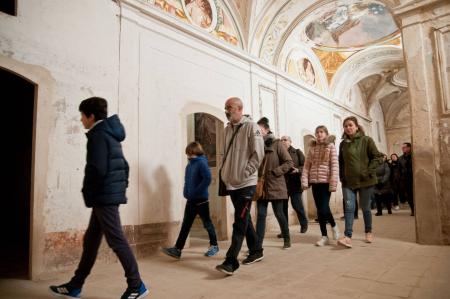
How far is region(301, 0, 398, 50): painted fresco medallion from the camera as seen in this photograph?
32.4 feet

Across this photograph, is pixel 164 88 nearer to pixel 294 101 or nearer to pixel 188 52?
pixel 188 52

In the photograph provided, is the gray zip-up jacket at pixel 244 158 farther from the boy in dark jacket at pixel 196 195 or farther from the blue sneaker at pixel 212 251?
the blue sneaker at pixel 212 251

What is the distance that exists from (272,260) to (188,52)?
4424mm

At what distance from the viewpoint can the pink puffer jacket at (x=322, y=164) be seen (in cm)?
505

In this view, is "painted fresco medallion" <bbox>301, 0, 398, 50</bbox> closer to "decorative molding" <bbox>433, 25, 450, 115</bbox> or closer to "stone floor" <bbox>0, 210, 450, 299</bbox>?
"decorative molding" <bbox>433, 25, 450, 115</bbox>

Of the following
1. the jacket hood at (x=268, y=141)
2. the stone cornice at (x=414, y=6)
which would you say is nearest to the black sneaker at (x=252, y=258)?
the jacket hood at (x=268, y=141)

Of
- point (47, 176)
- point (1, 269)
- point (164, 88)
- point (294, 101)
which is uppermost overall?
point (294, 101)

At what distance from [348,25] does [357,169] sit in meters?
8.23

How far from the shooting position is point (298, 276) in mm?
3461

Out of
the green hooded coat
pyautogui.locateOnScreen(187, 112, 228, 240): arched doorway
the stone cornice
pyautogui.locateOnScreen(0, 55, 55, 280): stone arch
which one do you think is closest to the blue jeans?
the green hooded coat

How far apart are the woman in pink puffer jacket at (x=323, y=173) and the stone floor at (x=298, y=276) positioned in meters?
0.51

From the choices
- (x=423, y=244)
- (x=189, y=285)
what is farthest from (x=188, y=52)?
(x=423, y=244)

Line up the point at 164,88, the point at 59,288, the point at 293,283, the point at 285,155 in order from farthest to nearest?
the point at 164,88
the point at 285,155
the point at 293,283
the point at 59,288

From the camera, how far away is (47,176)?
424cm
